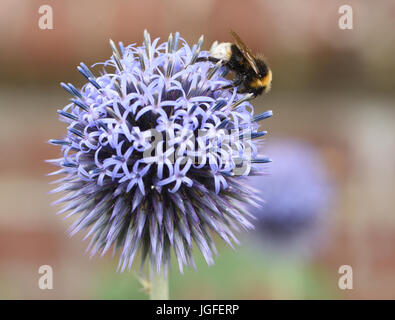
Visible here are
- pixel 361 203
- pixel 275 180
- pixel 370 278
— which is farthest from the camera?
pixel 361 203

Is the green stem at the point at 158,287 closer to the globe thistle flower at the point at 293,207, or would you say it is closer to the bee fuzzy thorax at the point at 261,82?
the bee fuzzy thorax at the point at 261,82

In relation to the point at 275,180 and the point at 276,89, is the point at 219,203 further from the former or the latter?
the point at 276,89

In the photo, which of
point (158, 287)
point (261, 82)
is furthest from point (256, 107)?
point (158, 287)

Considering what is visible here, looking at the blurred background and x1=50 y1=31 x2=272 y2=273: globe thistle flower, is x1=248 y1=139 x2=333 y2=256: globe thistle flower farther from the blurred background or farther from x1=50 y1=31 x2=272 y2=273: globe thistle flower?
x1=50 y1=31 x2=272 y2=273: globe thistle flower

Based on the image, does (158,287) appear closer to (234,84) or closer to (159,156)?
(159,156)

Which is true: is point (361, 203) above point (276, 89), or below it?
below

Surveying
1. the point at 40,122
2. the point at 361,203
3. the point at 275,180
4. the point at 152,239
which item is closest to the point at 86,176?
the point at 152,239
